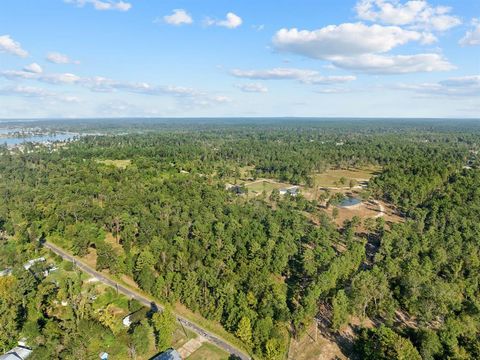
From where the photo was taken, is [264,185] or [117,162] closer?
[264,185]

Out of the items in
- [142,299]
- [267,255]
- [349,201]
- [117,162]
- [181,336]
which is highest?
[117,162]

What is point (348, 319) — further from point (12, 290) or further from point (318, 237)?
point (12, 290)

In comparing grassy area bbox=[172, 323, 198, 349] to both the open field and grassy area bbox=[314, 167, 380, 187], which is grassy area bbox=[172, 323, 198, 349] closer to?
the open field

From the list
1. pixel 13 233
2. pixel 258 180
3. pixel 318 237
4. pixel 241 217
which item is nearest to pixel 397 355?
pixel 318 237

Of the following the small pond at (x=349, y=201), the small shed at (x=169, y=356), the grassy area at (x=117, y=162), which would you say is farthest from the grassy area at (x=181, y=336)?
the grassy area at (x=117, y=162)

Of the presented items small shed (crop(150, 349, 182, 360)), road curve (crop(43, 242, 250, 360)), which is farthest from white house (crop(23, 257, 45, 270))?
small shed (crop(150, 349, 182, 360))

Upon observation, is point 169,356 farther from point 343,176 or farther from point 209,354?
point 343,176

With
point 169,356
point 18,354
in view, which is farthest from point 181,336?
point 18,354
